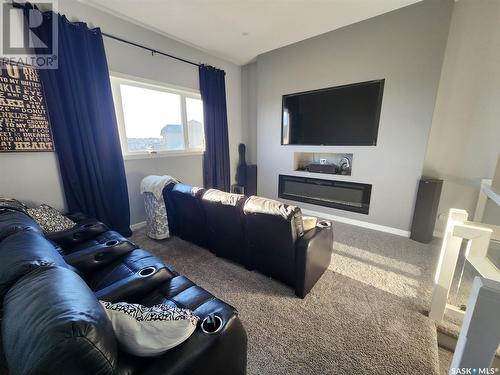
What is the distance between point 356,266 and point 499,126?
2.32m

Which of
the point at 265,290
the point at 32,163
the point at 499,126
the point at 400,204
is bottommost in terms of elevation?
the point at 265,290

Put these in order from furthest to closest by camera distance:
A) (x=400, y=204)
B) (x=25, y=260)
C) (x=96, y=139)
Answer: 1. (x=400, y=204)
2. (x=96, y=139)
3. (x=25, y=260)

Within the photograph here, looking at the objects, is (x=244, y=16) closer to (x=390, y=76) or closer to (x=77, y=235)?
(x=390, y=76)

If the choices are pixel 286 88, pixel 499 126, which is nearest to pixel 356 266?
pixel 499 126

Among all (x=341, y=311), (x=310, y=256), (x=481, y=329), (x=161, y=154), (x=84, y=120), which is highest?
(x=84, y=120)

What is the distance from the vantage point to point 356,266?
7.25ft

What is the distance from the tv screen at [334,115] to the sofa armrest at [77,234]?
3.10m

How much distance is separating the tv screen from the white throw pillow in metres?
3.21

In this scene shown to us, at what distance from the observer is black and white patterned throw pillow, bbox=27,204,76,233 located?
6.31 ft

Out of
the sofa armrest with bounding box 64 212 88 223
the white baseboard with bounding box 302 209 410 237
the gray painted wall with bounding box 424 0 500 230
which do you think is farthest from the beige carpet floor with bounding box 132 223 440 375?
the gray painted wall with bounding box 424 0 500 230

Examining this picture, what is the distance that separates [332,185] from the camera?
3467 millimetres

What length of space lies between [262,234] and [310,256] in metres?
0.42

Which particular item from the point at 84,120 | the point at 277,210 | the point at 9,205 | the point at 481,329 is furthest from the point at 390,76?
the point at 9,205

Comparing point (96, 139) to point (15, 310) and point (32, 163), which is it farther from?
point (15, 310)
